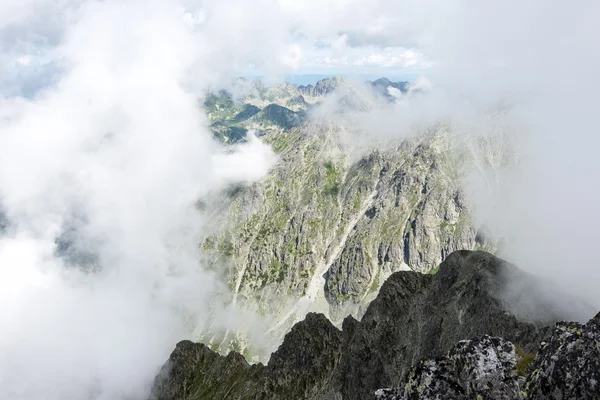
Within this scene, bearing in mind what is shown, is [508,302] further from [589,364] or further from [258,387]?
[258,387]

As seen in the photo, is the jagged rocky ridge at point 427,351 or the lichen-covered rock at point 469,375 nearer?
the jagged rocky ridge at point 427,351

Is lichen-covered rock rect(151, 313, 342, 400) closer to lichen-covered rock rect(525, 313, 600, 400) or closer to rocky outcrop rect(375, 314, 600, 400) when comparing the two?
rocky outcrop rect(375, 314, 600, 400)

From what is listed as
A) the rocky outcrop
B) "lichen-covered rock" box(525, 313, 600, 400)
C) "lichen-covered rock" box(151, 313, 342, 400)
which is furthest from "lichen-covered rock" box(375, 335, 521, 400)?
"lichen-covered rock" box(151, 313, 342, 400)

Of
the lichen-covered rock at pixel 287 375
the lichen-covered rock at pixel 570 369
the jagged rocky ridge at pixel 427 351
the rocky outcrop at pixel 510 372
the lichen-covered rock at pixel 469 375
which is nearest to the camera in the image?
the lichen-covered rock at pixel 570 369

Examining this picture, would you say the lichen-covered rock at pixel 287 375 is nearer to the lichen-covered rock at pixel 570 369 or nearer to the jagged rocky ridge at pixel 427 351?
the jagged rocky ridge at pixel 427 351

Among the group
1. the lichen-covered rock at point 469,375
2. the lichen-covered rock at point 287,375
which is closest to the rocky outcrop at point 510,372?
the lichen-covered rock at point 469,375

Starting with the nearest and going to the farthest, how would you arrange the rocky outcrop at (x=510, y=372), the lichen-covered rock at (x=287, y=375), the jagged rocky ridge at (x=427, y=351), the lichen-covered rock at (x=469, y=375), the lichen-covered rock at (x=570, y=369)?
the lichen-covered rock at (x=570, y=369) < the rocky outcrop at (x=510, y=372) < the jagged rocky ridge at (x=427, y=351) < the lichen-covered rock at (x=469, y=375) < the lichen-covered rock at (x=287, y=375)

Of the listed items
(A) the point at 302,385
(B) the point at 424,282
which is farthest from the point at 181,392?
(B) the point at 424,282

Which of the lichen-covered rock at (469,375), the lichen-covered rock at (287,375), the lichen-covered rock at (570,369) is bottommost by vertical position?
the lichen-covered rock at (570,369)

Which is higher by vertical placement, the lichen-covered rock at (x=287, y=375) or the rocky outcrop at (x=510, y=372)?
the lichen-covered rock at (x=287, y=375)
